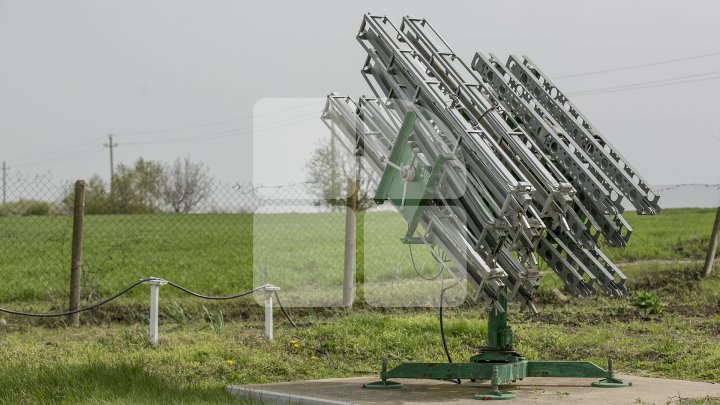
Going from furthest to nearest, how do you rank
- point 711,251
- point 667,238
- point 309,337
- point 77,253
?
point 667,238 < point 711,251 < point 77,253 < point 309,337

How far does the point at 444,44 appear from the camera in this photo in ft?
27.8

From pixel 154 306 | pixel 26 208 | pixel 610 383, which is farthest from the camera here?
pixel 26 208

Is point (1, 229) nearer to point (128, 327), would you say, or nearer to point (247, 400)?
point (128, 327)

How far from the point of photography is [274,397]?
7.92m

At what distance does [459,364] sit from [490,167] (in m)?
1.65

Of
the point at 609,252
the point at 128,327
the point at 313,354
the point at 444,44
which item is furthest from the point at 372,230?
the point at 444,44

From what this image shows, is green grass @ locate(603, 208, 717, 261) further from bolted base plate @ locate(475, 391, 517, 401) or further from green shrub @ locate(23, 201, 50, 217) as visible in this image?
green shrub @ locate(23, 201, 50, 217)

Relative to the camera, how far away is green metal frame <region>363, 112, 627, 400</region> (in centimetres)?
764

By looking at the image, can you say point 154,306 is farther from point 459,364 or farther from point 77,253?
point 459,364

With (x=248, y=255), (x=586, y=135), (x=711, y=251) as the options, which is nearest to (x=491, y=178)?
(x=586, y=135)

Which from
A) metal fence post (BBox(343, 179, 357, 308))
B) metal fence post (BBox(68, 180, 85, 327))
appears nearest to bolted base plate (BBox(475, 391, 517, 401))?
metal fence post (BBox(343, 179, 357, 308))

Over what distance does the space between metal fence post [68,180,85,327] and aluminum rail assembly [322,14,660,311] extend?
16.9 feet

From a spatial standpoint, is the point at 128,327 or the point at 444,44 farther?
the point at 128,327

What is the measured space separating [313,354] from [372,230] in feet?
25.3
